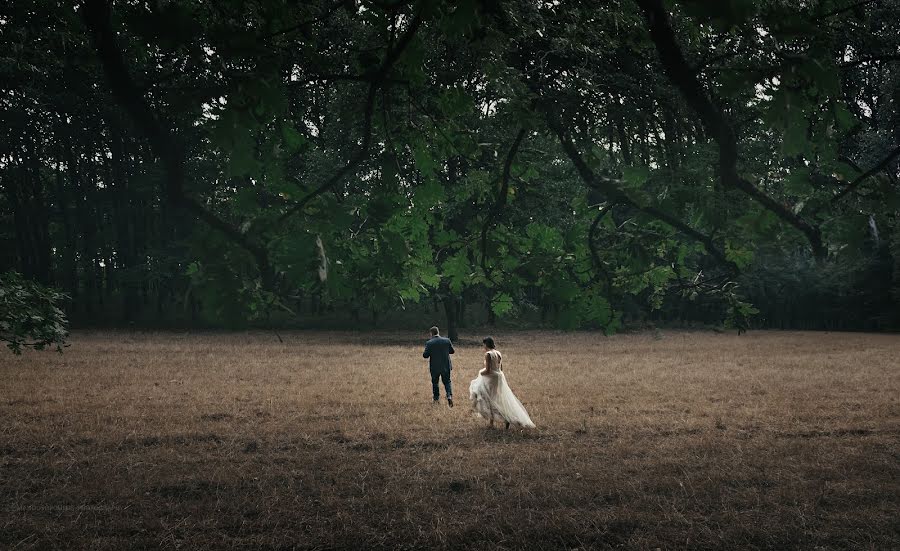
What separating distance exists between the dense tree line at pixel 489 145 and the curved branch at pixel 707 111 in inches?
0.4

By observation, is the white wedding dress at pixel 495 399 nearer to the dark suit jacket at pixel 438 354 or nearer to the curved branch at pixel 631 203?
the dark suit jacket at pixel 438 354

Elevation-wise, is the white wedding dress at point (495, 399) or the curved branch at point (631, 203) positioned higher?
the curved branch at point (631, 203)

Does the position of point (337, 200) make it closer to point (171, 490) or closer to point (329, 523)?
point (329, 523)

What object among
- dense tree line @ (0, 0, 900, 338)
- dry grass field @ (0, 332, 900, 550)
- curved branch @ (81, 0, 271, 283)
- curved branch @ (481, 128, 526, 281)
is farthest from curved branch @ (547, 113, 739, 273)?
curved branch @ (81, 0, 271, 283)

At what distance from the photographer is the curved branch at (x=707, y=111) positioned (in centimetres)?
236

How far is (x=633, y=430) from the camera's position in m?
9.88

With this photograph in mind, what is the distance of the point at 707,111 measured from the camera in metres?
2.75

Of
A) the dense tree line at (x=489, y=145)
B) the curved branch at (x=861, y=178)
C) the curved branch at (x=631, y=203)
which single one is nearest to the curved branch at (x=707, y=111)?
the dense tree line at (x=489, y=145)

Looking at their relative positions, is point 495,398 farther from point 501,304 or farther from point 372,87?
point 372,87

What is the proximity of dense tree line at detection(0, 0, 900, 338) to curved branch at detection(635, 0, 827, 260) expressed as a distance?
0.01 meters

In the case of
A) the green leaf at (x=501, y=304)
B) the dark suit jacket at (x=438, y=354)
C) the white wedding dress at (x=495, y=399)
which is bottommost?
the white wedding dress at (x=495, y=399)

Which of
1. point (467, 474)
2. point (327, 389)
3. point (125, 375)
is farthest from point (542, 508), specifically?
point (125, 375)

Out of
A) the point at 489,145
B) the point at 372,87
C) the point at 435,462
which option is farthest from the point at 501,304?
the point at 435,462

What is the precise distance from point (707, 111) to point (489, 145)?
1862mm
